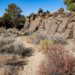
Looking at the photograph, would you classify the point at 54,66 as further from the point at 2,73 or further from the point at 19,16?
the point at 19,16

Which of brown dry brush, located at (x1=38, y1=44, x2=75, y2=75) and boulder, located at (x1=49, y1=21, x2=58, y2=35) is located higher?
boulder, located at (x1=49, y1=21, x2=58, y2=35)

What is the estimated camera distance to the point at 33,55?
1109cm

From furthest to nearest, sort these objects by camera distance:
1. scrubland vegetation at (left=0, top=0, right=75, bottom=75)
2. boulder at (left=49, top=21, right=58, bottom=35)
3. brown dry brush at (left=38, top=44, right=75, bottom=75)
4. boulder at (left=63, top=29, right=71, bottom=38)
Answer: boulder at (left=49, top=21, right=58, bottom=35) → boulder at (left=63, top=29, right=71, bottom=38) → scrubland vegetation at (left=0, top=0, right=75, bottom=75) → brown dry brush at (left=38, top=44, right=75, bottom=75)

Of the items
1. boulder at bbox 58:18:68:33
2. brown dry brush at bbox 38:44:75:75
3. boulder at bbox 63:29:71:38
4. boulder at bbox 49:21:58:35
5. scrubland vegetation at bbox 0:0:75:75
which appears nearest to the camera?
brown dry brush at bbox 38:44:75:75

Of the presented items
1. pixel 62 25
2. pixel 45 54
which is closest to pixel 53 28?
pixel 62 25

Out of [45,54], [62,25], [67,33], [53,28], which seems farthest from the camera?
[53,28]

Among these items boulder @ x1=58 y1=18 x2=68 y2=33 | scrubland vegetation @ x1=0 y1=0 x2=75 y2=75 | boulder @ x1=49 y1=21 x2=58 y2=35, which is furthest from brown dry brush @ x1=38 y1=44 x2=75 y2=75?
boulder @ x1=49 y1=21 x2=58 y2=35

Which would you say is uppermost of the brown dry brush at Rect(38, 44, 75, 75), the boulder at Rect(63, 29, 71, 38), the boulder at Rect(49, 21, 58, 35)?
the boulder at Rect(49, 21, 58, 35)

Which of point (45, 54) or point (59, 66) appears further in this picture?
point (45, 54)

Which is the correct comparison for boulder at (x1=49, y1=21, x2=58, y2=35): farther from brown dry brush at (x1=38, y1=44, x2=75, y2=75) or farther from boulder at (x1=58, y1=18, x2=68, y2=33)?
brown dry brush at (x1=38, y1=44, x2=75, y2=75)

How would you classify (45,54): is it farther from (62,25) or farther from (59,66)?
(62,25)

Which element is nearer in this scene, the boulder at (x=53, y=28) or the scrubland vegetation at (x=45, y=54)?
the scrubland vegetation at (x=45, y=54)

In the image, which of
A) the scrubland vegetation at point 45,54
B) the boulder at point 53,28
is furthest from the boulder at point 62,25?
the boulder at point 53,28

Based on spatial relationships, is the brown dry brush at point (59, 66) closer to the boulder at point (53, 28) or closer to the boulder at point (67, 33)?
the boulder at point (67, 33)
